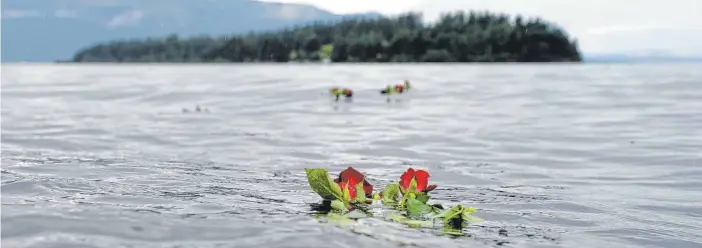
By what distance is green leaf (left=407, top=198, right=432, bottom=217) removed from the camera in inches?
212

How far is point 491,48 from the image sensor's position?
151750mm

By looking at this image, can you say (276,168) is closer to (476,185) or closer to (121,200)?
(476,185)

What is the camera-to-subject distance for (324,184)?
18.8 feet

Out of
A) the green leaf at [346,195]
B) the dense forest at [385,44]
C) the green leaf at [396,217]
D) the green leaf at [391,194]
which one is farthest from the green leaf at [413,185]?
the dense forest at [385,44]

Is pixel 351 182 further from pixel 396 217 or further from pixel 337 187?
pixel 396 217

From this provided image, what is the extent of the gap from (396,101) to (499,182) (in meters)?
16.7

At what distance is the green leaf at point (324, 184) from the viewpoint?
569 cm

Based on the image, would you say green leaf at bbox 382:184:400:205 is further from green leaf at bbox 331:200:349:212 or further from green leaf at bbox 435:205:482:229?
green leaf at bbox 435:205:482:229

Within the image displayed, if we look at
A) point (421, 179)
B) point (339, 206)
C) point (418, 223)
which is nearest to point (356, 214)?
point (339, 206)

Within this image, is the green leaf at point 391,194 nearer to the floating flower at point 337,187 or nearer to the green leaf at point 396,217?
the floating flower at point 337,187

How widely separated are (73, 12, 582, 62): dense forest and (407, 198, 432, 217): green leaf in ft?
473

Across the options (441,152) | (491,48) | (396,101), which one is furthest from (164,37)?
(441,152)

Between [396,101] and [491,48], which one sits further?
[491,48]

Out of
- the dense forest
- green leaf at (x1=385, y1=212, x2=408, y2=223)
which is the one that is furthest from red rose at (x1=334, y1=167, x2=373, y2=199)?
the dense forest
